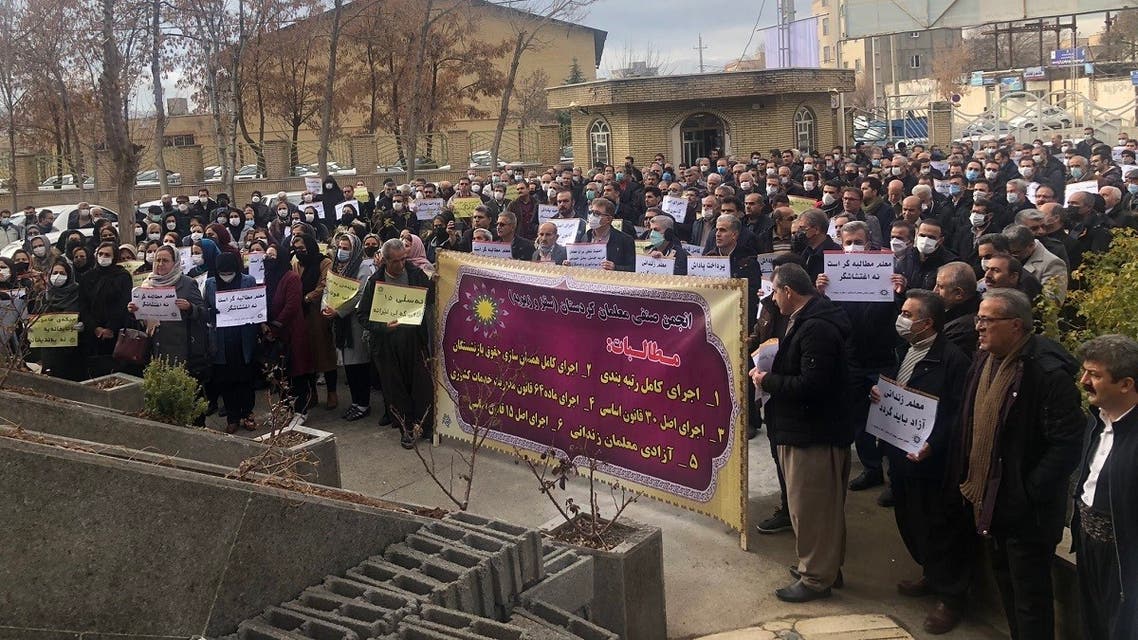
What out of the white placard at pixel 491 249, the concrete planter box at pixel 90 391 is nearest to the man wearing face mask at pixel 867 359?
the white placard at pixel 491 249

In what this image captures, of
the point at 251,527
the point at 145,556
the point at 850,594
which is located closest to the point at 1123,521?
the point at 850,594

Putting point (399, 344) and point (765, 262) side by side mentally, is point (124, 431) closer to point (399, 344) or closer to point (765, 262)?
point (399, 344)

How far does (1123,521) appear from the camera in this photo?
4.09 metres

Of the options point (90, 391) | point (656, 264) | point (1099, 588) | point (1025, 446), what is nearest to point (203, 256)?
point (90, 391)

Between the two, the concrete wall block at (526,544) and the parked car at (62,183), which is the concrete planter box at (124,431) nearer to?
the concrete wall block at (526,544)

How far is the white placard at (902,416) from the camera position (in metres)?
5.45

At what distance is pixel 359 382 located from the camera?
10.1m

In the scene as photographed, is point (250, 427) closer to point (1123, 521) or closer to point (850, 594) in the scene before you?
point (850, 594)

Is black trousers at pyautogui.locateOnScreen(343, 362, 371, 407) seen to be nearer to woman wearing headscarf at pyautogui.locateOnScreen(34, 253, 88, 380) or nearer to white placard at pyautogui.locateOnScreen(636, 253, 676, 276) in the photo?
woman wearing headscarf at pyautogui.locateOnScreen(34, 253, 88, 380)

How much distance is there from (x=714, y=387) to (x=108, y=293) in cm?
595

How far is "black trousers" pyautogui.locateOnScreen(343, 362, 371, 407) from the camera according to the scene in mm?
10086

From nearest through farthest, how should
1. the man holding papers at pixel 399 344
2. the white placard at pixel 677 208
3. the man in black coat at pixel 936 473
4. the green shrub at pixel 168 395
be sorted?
the man in black coat at pixel 936 473 → the green shrub at pixel 168 395 → the man holding papers at pixel 399 344 → the white placard at pixel 677 208

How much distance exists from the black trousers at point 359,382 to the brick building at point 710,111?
84.3 feet

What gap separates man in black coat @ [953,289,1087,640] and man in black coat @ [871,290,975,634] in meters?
0.43
